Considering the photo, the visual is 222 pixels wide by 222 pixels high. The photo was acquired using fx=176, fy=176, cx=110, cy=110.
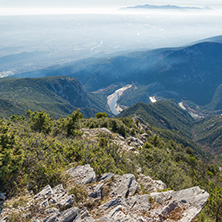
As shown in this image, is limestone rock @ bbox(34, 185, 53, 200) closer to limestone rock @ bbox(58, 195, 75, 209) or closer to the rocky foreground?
the rocky foreground

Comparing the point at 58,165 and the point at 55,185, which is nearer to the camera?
the point at 55,185

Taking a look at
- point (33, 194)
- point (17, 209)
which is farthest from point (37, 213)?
point (33, 194)

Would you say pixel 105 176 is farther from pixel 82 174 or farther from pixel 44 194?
pixel 44 194

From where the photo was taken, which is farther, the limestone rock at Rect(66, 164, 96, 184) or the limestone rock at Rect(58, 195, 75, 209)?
the limestone rock at Rect(66, 164, 96, 184)

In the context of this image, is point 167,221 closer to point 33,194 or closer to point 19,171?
point 33,194

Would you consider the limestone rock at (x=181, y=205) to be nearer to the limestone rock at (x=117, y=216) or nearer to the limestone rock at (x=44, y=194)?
the limestone rock at (x=117, y=216)

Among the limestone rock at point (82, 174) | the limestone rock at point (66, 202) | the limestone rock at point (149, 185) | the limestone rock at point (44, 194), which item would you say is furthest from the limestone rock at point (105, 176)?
the limestone rock at point (44, 194)

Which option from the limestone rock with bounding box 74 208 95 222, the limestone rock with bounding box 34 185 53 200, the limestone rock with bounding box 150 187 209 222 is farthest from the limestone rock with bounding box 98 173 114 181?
the limestone rock with bounding box 34 185 53 200
